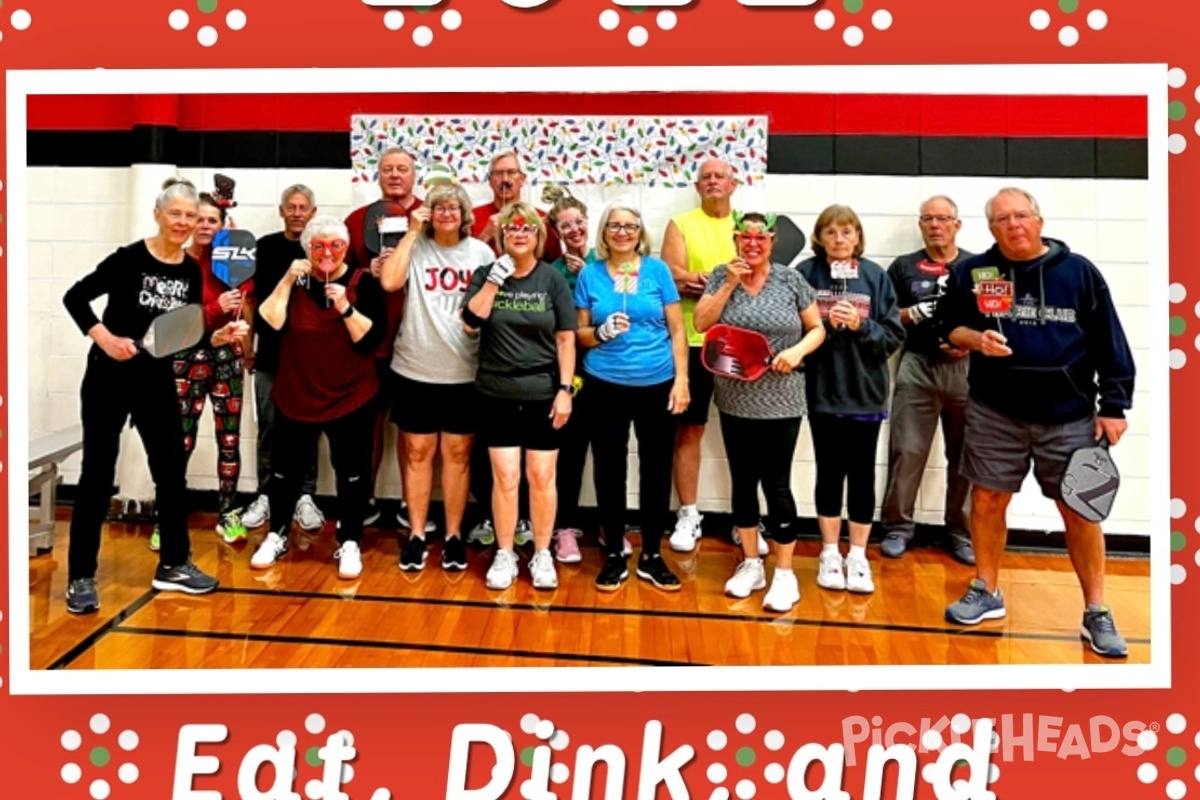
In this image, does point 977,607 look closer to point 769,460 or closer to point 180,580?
point 769,460

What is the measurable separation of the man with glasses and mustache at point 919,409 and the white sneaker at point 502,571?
49.1 inches

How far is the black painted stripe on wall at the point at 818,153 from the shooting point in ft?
7.13

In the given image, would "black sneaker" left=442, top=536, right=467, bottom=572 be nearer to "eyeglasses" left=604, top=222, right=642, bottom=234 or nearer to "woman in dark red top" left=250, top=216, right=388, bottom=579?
"woman in dark red top" left=250, top=216, right=388, bottom=579

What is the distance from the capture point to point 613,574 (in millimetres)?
2605

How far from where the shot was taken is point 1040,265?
2146 millimetres

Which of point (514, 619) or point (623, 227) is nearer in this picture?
point (514, 619)

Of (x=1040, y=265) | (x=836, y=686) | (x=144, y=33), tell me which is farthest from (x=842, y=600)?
(x=144, y=33)

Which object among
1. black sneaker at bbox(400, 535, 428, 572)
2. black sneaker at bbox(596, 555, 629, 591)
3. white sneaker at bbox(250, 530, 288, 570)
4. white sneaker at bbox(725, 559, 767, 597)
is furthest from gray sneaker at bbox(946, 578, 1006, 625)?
white sneaker at bbox(250, 530, 288, 570)

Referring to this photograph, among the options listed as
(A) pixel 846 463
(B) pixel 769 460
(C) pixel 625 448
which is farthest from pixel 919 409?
(C) pixel 625 448

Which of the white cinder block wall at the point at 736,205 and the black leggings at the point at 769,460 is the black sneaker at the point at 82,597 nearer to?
the white cinder block wall at the point at 736,205

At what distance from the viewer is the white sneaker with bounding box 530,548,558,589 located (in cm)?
255

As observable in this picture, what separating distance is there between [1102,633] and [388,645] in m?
1.80

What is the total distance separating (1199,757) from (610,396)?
1657 millimetres

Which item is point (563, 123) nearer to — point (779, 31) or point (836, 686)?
point (779, 31)
